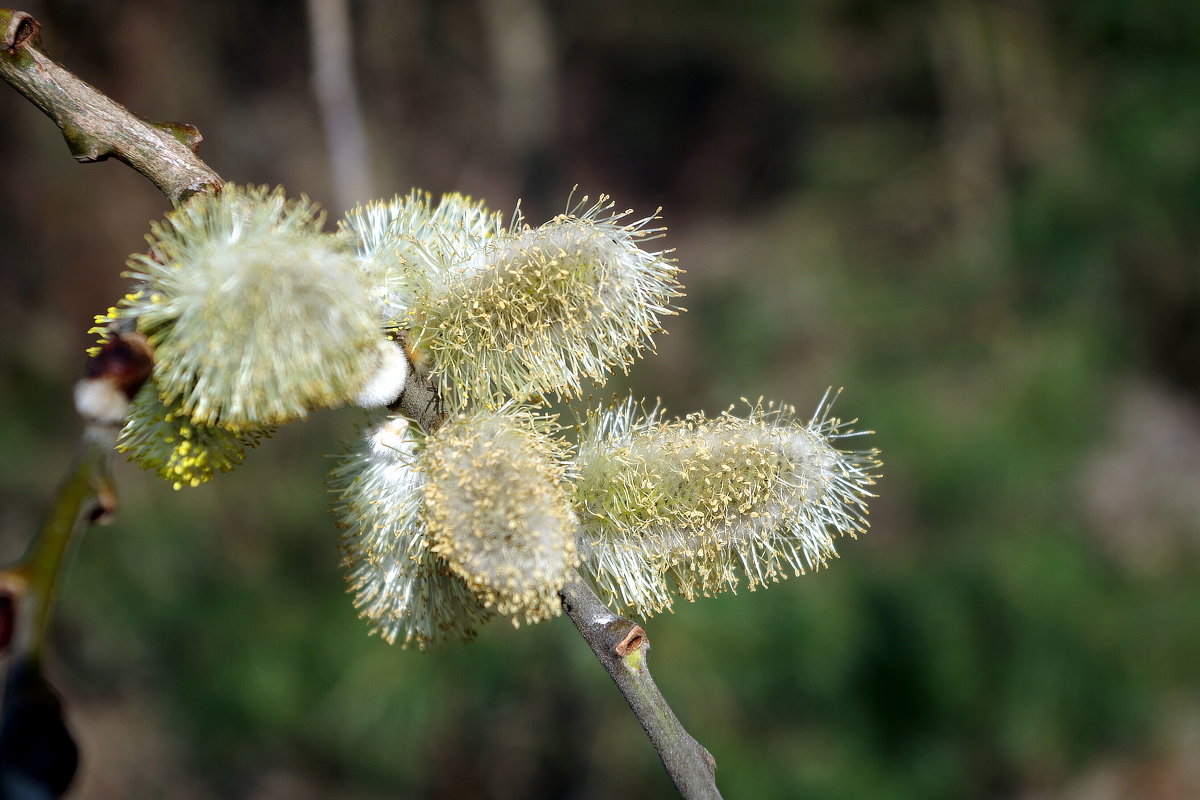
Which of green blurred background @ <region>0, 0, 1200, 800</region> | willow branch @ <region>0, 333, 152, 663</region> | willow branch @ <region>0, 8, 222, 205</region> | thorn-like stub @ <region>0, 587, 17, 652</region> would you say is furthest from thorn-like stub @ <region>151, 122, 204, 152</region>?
green blurred background @ <region>0, 0, 1200, 800</region>

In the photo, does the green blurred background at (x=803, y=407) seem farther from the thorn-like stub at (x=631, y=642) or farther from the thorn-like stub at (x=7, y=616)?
the thorn-like stub at (x=7, y=616)

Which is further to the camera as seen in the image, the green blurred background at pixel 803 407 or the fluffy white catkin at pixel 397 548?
the green blurred background at pixel 803 407

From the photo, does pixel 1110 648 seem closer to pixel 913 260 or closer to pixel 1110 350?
pixel 1110 350

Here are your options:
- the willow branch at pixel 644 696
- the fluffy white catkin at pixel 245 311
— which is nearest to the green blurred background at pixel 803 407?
the willow branch at pixel 644 696

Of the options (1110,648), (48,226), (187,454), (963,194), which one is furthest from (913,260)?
(187,454)

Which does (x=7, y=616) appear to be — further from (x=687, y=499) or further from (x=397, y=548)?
(x=687, y=499)

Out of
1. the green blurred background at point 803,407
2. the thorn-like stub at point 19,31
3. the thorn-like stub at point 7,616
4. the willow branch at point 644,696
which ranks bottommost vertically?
the thorn-like stub at point 7,616
